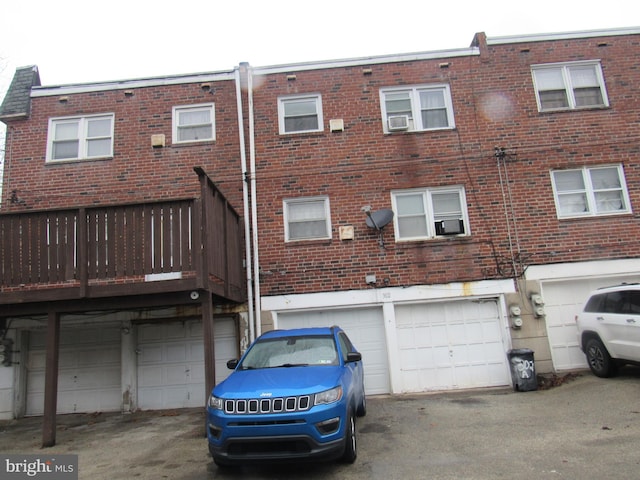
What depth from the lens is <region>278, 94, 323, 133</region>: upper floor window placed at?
10883 millimetres

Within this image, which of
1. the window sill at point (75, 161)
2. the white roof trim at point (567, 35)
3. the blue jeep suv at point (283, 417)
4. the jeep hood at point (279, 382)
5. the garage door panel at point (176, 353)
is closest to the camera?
the blue jeep suv at point (283, 417)

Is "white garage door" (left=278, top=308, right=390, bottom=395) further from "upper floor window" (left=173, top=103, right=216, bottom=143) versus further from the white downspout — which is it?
"upper floor window" (left=173, top=103, right=216, bottom=143)

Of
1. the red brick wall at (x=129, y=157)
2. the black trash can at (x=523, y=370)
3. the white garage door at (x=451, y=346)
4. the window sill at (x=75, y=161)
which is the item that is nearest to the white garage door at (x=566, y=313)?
the black trash can at (x=523, y=370)

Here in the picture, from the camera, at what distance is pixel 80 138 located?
10906 millimetres

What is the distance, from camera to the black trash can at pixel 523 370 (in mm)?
8828

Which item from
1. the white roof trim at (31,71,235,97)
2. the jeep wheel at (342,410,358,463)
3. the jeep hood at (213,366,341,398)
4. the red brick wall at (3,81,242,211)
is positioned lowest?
the jeep wheel at (342,410,358,463)

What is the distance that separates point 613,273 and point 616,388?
9.79 feet

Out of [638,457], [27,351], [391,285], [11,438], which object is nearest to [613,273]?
[391,285]

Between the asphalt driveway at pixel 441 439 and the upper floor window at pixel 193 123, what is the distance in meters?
6.33

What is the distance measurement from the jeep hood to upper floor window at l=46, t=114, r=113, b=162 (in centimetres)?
775

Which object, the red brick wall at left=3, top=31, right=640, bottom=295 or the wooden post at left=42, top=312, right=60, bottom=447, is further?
the red brick wall at left=3, top=31, right=640, bottom=295

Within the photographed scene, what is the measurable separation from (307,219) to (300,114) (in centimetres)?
269

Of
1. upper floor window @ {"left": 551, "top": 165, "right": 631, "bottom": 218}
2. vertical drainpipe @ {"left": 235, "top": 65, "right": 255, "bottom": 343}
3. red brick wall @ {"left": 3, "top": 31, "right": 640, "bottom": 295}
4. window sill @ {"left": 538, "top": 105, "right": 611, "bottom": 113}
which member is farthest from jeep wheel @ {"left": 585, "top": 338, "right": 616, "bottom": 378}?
vertical drainpipe @ {"left": 235, "top": 65, "right": 255, "bottom": 343}

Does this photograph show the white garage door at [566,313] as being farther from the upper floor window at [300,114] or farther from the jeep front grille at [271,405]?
the jeep front grille at [271,405]
